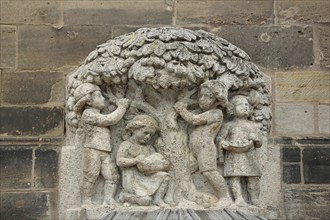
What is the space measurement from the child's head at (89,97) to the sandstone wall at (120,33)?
25 cm

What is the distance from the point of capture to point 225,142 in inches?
139

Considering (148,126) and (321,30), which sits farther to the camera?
(321,30)

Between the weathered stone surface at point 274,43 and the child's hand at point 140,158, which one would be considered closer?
the child's hand at point 140,158

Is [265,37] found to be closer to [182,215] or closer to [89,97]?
[89,97]

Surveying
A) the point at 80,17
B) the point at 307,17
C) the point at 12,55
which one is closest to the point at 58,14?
the point at 80,17

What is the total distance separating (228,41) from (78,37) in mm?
904

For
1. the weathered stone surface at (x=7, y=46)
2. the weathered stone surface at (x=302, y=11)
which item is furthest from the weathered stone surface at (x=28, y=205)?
the weathered stone surface at (x=302, y=11)

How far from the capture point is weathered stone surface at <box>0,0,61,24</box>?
3.85 m

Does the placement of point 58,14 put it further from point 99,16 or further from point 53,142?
point 53,142

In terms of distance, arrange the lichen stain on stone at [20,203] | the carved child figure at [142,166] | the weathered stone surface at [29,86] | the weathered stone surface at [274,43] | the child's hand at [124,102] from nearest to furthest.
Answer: the carved child figure at [142,166] → the child's hand at [124,102] → the lichen stain on stone at [20,203] → the weathered stone surface at [29,86] → the weathered stone surface at [274,43]

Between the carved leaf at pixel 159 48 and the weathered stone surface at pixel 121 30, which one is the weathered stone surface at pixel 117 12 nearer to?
the weathered stone surface at pixel 121 30

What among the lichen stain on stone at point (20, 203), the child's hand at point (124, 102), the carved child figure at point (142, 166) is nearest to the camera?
the carved child figure at point (142, 166)

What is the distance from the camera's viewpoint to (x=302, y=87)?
3867 millimetres

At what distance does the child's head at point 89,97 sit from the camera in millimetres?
3520
